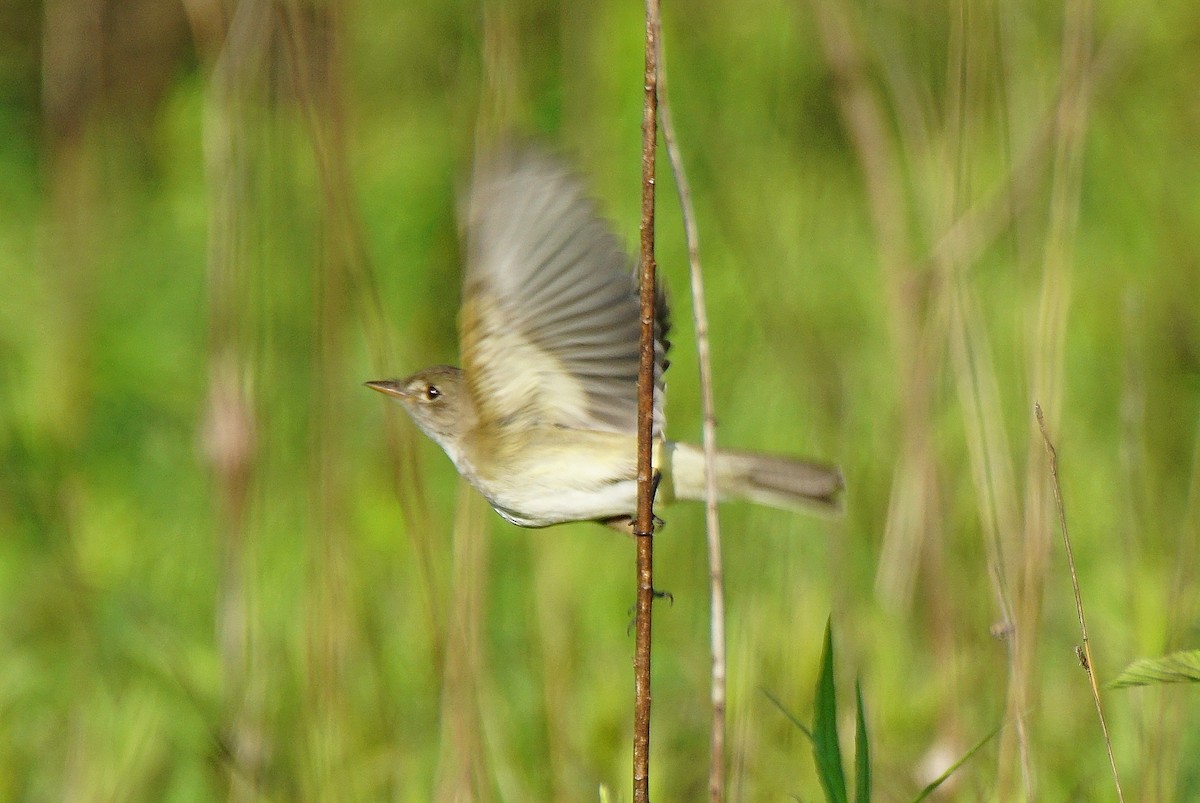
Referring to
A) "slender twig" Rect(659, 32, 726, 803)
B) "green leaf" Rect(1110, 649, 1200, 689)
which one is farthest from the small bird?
"green leaf" Rect(1110, 649, 1200, 689)

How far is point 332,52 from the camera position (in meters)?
2.33

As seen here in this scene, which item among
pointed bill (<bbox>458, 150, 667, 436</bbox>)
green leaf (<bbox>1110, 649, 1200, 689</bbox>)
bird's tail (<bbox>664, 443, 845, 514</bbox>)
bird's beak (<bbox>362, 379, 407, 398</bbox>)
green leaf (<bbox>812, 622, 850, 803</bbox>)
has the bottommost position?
green leaf (<bbox>812, 622, 850, 803</bbox>)

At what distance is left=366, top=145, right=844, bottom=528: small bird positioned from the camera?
5.98ft

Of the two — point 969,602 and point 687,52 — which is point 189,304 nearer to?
point 687,52

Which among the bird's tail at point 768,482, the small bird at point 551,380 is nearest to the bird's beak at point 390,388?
the small bird at point 551,380

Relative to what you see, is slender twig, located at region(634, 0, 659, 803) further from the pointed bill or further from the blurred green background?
the blurred green background

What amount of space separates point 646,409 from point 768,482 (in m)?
0.88

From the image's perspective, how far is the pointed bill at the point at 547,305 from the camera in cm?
181

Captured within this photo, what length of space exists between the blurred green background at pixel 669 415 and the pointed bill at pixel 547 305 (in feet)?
0.39

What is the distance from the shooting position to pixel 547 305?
191cm

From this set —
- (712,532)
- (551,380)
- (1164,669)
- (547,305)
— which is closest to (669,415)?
(551,380)

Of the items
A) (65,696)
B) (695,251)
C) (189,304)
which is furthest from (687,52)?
(695,251)

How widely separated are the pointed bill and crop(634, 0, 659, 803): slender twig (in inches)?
16.6

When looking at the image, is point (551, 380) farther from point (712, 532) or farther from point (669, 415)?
point (669, 415)
